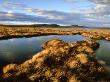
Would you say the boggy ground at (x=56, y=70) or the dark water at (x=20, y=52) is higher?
the boggy ground at (x=56, y=70)

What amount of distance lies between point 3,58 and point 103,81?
2810 cm

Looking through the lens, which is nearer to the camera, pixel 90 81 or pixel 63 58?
pixel 90 81

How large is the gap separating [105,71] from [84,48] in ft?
71.9

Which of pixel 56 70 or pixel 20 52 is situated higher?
pixel 56 70

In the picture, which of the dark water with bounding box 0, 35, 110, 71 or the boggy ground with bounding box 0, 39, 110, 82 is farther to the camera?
the dark water with bounding box 0, 35, 110, 71

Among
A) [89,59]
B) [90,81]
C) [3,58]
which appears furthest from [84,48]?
[90,81]

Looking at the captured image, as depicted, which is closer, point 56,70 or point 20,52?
point 56,70

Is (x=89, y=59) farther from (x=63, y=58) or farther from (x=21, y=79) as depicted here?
(x=21, y=79)

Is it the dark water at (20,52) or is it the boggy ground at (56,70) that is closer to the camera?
the boggy ground at (56,70)

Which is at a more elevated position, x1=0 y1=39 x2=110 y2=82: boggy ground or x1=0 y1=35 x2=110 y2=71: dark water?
x1=0 y1=39 x2=110 y2=82: boggy ground

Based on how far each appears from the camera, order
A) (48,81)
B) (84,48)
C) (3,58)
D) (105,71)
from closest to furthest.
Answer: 1. (48,81)
2. (105,71)
3. (3,58)
4. (84,48)

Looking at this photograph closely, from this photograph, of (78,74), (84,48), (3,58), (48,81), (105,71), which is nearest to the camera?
(48,81)

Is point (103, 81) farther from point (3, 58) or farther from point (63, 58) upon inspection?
point (3, 58)

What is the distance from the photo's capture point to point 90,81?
143 ft
